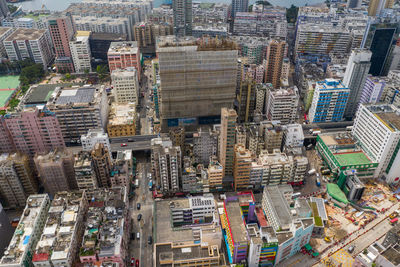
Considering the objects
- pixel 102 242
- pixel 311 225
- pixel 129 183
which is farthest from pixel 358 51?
pixel 102 242

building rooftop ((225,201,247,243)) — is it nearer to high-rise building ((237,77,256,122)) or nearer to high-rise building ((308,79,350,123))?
high-rise building ((237,77,256,122))

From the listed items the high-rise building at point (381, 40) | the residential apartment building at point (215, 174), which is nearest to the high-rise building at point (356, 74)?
the high-rise building at point (381, 40)

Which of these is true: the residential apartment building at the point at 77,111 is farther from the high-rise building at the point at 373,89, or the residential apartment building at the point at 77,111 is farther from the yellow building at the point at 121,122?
the high-rise building at the point at 373,89

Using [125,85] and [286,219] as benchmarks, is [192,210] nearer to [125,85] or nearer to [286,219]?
[286,219]

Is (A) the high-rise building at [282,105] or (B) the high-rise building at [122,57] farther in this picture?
(B) the high-rise building at [122,57]

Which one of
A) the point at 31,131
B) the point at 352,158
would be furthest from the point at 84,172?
the point at 352,158

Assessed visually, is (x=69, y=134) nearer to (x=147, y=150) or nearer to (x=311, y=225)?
(x=147, y=150)
